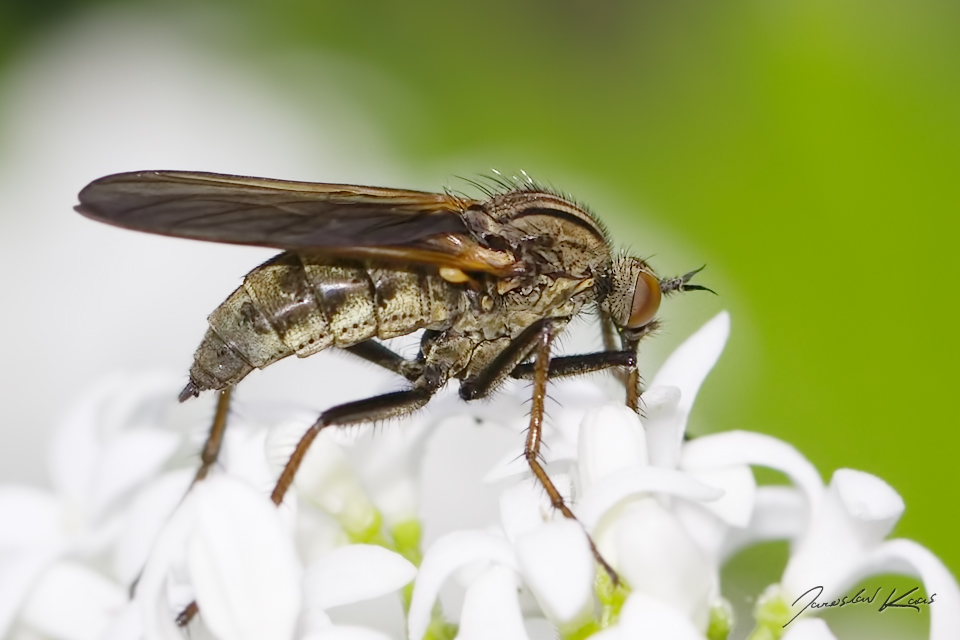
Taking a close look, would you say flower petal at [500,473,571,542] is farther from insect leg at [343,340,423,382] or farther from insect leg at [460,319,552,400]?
insect leg at [343,340,423,382]

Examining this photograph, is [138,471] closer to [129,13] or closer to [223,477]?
[223,477]


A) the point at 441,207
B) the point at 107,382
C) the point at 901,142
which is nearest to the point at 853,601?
the point at 441,207

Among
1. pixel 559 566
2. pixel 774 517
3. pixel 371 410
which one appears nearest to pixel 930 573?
pixel 774 517

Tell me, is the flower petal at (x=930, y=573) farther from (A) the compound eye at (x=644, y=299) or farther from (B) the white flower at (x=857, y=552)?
(A) the compound eye at (x=644, y=299)

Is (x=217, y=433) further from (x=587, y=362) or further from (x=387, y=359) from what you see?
(x=587, y=362)

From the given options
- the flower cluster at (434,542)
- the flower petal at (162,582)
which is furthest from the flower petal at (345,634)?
the flower petal at (162,582)

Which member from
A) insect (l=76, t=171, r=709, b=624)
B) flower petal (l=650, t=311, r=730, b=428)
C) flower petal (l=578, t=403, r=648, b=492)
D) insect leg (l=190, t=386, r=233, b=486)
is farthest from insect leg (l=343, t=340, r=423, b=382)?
flower petal (l=578, t=403, r=648, b=492)

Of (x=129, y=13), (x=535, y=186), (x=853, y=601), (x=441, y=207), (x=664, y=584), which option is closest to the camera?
(x=664, y=584)
